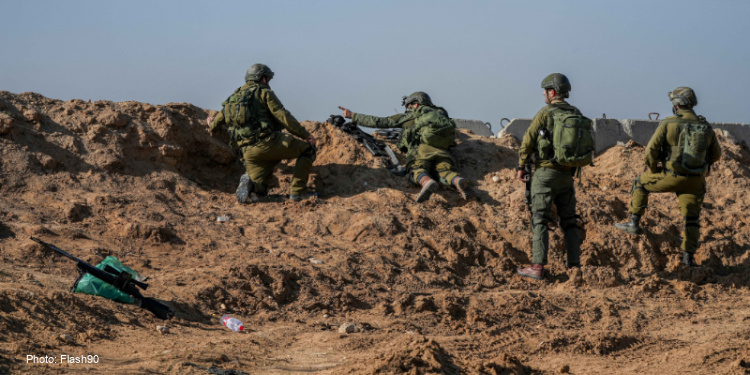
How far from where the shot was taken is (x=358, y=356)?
5.48 meters

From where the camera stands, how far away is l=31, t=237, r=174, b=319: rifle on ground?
6070 millimetres

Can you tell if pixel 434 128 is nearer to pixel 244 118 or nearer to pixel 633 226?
pixel 244 118

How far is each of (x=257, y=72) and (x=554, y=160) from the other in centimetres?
375

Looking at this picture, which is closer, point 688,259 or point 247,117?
A: point 688,259

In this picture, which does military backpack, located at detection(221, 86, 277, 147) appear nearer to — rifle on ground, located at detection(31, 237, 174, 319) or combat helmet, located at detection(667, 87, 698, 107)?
rifle on ground, located at detection(31, 237, 174, 319)

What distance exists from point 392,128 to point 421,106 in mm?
838

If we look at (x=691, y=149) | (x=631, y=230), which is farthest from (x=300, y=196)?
(x=691, y=149)

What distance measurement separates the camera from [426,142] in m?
10.2

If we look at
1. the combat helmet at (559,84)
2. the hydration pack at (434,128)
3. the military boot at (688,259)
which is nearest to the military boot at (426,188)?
the hydration pack at (434,128)

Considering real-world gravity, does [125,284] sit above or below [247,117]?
below

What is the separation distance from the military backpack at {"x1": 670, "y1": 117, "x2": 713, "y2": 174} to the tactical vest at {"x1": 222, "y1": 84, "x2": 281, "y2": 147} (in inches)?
180

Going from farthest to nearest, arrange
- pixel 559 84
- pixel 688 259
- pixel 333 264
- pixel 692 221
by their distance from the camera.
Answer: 1. pixel 688 259
2. pixel 692 221
3. pixel 559 84
4. pixel 333 264

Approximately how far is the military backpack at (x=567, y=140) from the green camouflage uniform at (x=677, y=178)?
97cm

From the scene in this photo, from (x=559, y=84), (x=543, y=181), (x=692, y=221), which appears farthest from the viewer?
(x=692, y=221)
